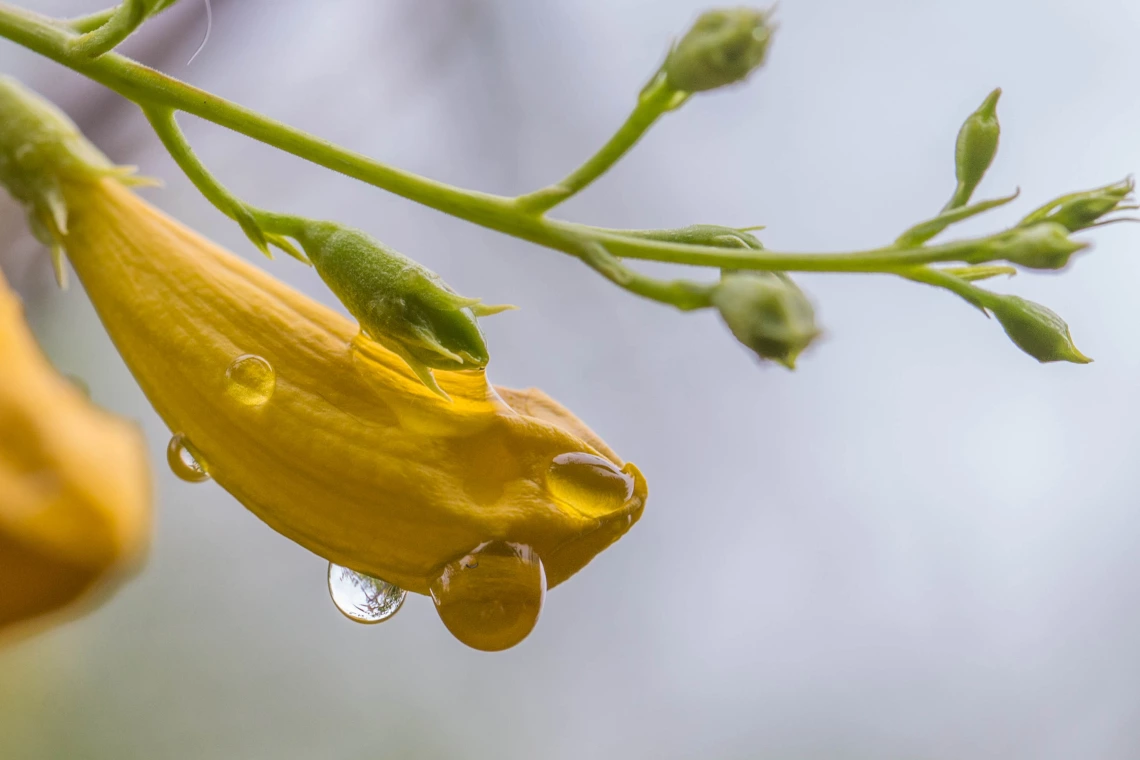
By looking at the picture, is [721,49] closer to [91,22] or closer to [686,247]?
[686,247]

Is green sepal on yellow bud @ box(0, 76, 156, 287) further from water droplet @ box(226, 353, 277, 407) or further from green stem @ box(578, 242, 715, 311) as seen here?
green stem @ box(578, 242, 715, 311)

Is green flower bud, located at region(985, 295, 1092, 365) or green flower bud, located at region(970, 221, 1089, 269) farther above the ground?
green flower bud, located at region(970, 221, 1089, 269)

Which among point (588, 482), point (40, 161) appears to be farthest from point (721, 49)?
point (40, 161)

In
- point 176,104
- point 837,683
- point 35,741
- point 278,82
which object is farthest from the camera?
point 837,683

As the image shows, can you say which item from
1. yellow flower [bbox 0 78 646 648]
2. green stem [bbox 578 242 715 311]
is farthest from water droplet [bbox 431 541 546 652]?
green stem [bbox 578 242 715 311]

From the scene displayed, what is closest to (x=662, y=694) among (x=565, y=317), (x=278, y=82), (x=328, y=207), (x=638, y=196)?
(x=565, y=317)

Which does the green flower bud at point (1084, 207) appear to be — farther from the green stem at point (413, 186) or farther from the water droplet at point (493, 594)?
the water droplet at point (493, 594)

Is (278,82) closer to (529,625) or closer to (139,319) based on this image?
(139,319)
